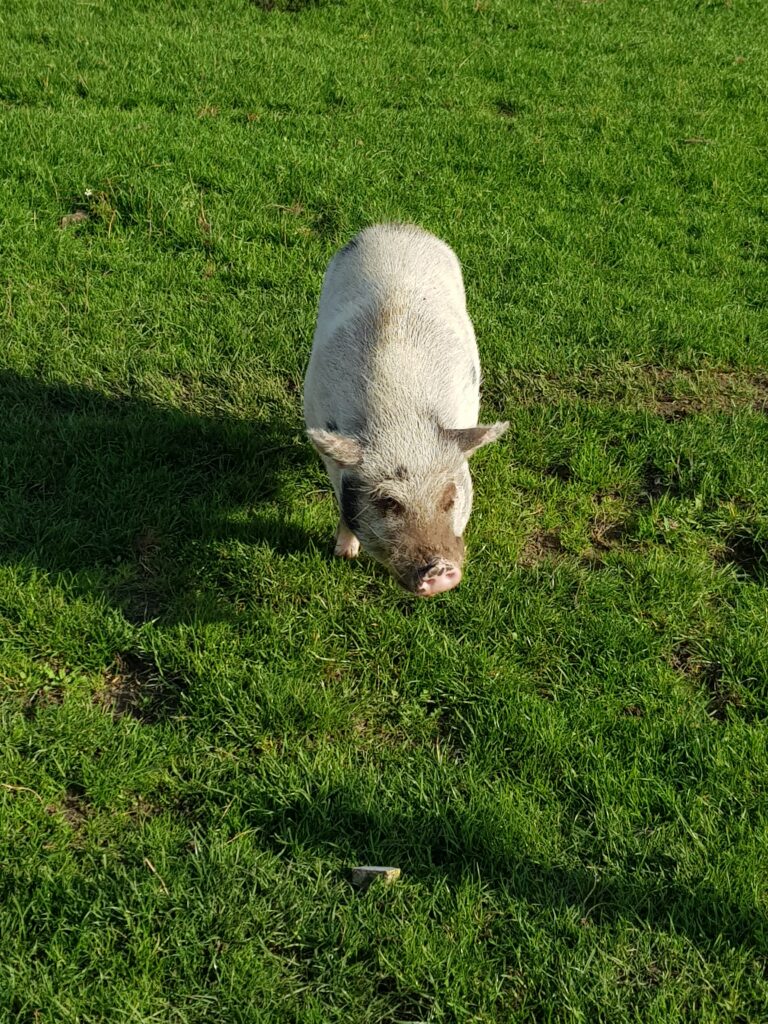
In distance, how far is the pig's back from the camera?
3.77 metres

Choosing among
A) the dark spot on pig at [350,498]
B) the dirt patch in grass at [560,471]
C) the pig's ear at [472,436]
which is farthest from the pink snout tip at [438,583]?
the dirt patch in grass at [560,471]

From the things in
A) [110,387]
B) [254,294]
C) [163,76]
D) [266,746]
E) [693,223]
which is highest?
[163,76]

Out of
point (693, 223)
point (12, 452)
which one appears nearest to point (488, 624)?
point (12, 452)

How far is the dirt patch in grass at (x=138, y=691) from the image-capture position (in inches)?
144

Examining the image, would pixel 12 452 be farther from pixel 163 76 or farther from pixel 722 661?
pixel 163 76

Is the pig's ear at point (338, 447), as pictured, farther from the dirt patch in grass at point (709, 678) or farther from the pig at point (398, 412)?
the dirt patch in grass at point (709, 678)

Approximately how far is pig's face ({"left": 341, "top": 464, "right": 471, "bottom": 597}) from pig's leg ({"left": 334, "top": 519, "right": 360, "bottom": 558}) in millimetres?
640

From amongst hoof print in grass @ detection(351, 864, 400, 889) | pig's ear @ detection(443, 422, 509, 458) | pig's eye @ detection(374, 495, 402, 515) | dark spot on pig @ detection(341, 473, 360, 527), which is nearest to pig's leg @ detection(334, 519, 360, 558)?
dark spot on pig @ detection(341, 473, 360, 527)

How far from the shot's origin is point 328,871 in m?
3.12

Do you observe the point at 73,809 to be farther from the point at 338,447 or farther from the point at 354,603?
the point at 338,447

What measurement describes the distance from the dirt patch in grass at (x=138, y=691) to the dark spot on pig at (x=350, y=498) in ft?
3.68

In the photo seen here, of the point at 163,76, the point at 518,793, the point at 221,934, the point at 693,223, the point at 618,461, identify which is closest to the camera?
the point at 221,934

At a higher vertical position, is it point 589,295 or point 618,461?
point 589,295

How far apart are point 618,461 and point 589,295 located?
6.15 ft
